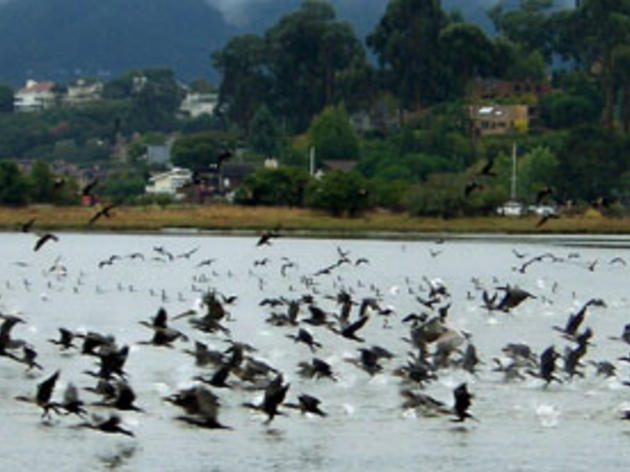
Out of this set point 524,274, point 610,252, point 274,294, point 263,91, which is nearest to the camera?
point 274,294

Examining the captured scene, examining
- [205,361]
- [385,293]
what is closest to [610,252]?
[385,293]

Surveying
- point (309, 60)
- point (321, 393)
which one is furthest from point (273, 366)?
point (309, 60)

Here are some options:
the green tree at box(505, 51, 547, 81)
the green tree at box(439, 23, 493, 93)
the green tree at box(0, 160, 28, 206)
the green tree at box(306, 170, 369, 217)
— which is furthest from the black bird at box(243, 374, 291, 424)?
the green tree at box(505, 51, 547, 81)

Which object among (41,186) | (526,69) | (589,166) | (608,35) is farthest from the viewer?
(526,69)

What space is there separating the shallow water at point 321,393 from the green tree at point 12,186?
44.0 meters

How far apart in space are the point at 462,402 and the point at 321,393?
14.5 feet

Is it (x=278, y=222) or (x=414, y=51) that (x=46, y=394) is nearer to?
(x=278, y=222)

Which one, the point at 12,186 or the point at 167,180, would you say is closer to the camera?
the point at 12,186

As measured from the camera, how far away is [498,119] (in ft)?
576

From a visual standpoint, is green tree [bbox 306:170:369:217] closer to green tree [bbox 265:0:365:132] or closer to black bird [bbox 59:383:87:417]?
green tree [bbox 265:0:365:132]

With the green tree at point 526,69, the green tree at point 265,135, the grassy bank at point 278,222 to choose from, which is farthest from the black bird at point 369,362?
Result: the green tree at point 526,69

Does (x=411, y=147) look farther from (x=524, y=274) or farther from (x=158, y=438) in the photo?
(x=158, y=438)

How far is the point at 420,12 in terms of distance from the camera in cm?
18250

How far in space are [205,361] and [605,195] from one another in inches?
4061
